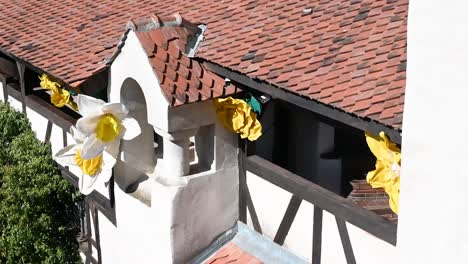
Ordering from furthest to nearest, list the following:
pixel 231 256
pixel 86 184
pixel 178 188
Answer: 1. pixel 86 184
2. pixel 231 256
3. pixel 178 188

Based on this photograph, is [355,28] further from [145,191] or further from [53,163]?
[53,163]

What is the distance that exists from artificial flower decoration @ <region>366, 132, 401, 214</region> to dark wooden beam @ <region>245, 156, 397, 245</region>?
0.26m

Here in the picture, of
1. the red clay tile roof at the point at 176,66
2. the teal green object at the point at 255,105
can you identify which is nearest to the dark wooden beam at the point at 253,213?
the teal green object at the point at 255,105

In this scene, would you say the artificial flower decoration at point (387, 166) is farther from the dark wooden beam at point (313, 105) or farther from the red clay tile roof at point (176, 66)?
the red clay tile roof at point (176, 66)

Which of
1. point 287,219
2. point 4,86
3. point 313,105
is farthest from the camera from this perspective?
point 4,86

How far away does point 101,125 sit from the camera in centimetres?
943

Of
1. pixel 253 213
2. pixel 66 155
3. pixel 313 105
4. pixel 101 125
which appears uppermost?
pixel 313 105

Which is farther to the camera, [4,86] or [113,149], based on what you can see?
[4,86]

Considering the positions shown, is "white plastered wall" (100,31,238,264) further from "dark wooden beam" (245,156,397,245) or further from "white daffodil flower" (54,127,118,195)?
"white daffodil flower" (54,127,118,195)

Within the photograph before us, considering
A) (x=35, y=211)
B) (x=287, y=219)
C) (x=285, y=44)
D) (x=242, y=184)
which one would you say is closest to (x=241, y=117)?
(x=285, y=44)

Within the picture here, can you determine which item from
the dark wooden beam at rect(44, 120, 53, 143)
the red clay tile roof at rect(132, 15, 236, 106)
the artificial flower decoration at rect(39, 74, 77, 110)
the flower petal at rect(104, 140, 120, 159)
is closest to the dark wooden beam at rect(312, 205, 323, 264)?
the red clay tile roof at rect(132, 15, 236, 106)

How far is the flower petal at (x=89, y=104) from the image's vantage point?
9.28 meters

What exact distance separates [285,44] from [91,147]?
8.76 ft

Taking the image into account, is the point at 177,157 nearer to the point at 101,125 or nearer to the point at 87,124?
the point at 101,125
